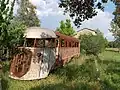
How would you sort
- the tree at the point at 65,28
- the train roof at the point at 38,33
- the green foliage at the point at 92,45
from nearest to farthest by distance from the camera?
1. the train roof at the point at 38,33
2. the green foliage at the point at 92,45
3. the tree at the point at 65,28

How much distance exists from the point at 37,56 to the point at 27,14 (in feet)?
128

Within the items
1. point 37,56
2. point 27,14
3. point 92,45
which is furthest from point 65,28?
point 37,56

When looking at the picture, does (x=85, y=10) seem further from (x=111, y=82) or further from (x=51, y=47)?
(x=51, y=47)

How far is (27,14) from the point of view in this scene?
6162 cm

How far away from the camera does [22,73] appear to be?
74.4ft

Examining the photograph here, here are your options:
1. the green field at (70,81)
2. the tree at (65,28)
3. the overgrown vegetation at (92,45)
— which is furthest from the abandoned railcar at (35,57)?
the tree at (65,28)

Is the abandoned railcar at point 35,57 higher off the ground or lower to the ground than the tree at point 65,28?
lower

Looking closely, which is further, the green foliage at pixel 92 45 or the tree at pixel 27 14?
the tree at pixel 27 14

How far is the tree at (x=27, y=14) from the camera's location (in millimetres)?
59969

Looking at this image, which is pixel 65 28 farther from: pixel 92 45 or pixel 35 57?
pixel 35 57

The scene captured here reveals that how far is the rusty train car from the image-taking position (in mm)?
22734

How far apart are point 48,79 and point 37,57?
85.4 inches

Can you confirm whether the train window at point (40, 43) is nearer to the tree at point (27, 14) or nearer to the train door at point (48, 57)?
the train door at point (48, 57)

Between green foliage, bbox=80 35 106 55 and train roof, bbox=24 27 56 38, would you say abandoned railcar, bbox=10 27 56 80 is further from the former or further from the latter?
green foliage, bbox=80 35 106 55
